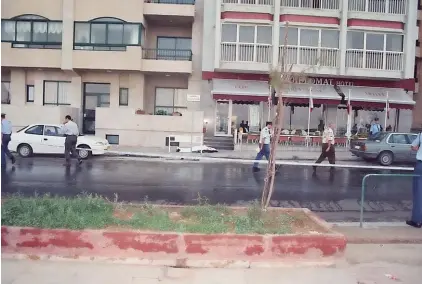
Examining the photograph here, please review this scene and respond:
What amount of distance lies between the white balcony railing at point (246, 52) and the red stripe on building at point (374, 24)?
16.8 ft

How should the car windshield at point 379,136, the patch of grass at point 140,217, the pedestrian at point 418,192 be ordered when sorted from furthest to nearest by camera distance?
the car windshield at point 379,136 < the pedestrian at point 418,192 < the patch of grass at point 140,217

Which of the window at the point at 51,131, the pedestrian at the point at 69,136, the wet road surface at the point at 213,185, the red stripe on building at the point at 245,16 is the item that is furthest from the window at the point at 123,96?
the pedestrian at the point at 69,136

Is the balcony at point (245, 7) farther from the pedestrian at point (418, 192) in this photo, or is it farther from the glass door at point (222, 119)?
the pedestrian at point (418, 192)

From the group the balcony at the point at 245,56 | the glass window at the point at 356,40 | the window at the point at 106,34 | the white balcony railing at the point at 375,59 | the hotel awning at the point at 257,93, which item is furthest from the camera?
the glass window at the point at 356,40

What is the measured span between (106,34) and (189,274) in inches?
838

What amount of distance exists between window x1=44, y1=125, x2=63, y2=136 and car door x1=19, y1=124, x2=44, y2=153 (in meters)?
0.17

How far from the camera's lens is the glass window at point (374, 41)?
80.8ft

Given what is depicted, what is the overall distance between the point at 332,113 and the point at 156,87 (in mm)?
11062

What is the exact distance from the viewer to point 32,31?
23.7 m

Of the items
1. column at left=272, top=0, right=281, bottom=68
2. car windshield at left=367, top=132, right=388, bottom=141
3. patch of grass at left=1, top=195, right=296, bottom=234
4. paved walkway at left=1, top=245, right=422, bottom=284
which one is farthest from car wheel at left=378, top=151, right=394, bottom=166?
paved walkway at left=1, top=245, right=422, bottom=284

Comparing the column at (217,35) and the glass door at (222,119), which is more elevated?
the column at (217,35)

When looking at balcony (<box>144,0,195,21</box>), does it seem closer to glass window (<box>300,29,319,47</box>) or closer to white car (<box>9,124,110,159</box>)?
glass window (<box>300,29,319,47</box>)

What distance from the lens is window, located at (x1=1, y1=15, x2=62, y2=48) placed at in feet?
77.8

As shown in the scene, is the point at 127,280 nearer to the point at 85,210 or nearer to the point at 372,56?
the point at 85,210
